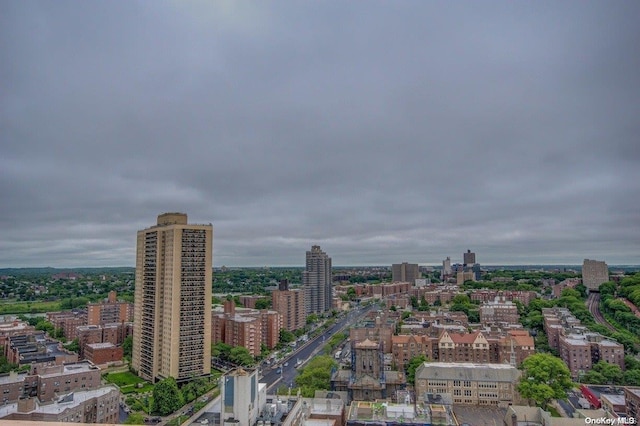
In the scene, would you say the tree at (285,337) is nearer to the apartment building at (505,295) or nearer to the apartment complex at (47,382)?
the apartment complex at (47,382)

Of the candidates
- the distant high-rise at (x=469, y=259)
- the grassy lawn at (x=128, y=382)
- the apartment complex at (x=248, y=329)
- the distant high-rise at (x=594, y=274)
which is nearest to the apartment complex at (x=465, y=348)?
the apartment complex at (x=248, y=329)

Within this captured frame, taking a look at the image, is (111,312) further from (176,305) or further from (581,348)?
(581,348)

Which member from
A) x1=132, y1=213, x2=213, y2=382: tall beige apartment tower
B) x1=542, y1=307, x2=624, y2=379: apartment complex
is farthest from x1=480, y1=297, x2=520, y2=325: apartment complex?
x1=132, y1=213, x2=213, y2=382: tall beige apartment tower

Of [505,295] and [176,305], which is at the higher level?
[176,305]

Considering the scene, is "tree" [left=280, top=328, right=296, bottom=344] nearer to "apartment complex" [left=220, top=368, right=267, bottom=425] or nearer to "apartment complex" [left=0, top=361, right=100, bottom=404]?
"apartment complex" [left=0, top=361, right=100, bottom=404]

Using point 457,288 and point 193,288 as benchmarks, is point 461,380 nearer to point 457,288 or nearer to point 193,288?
point 193,288

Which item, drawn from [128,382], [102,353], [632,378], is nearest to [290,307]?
[102,353]
